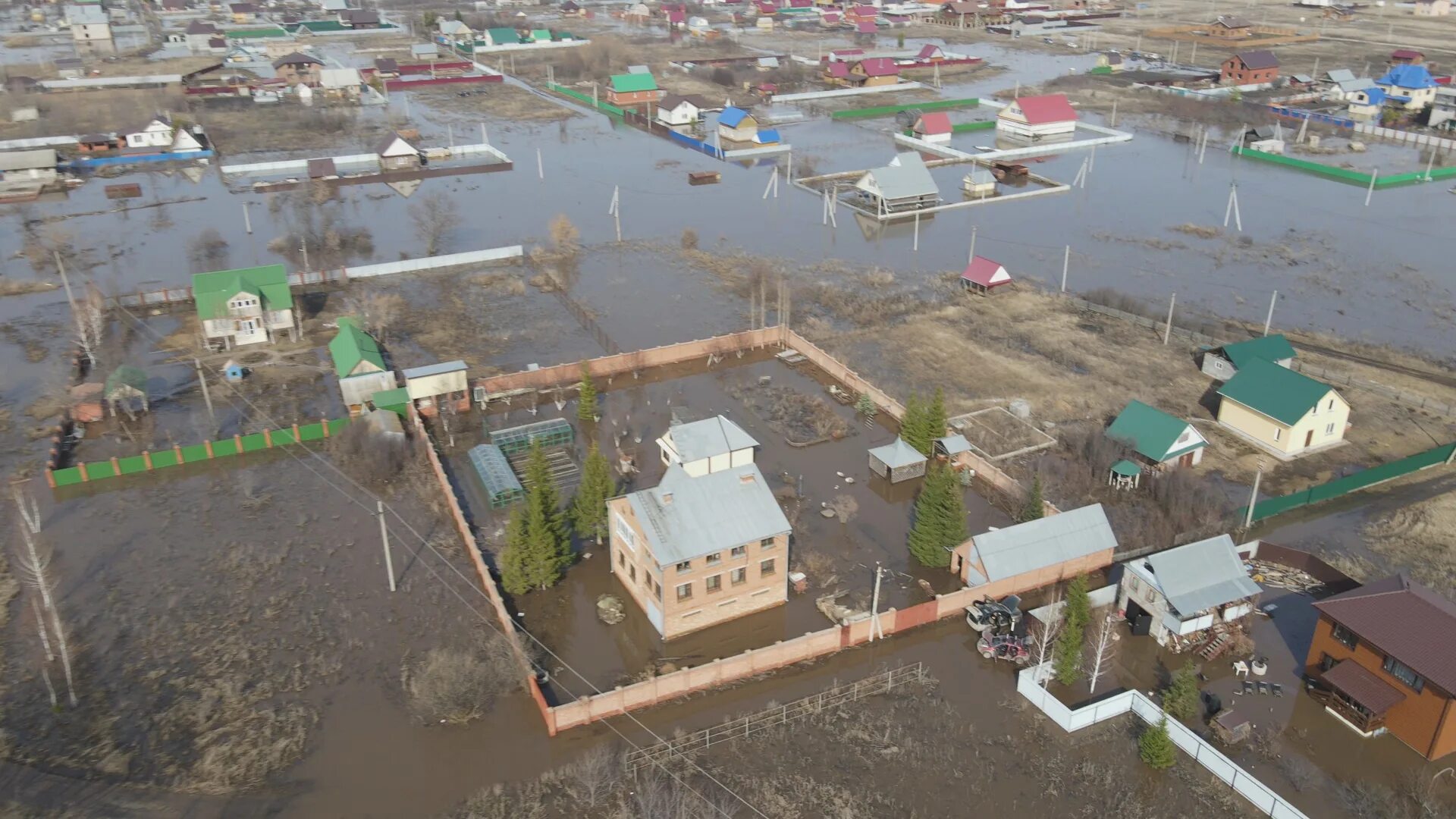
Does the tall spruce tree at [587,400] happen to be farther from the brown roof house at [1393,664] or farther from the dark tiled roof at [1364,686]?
the dark tiled roof at [1364,686]

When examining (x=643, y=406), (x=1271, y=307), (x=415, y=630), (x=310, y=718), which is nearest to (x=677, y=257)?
(x=643, y=406)

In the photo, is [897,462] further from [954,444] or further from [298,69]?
[298,69]

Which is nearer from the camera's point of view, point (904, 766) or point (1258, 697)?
point (904, 766)

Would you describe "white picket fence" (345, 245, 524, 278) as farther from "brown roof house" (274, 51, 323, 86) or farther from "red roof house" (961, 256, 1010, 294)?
"brown roof house" (274, 51, 323, 86)

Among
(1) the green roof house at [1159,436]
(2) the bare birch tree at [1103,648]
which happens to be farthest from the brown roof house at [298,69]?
(2) the bare birch tree at [1103,648]

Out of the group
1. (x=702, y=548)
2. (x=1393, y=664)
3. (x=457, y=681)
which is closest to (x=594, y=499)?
(x=702, y=548)

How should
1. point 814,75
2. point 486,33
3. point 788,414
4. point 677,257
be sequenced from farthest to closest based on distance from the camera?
point 486,33, point 814,75, point 677,257, point 788,414

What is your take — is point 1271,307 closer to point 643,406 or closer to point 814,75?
point 643,406

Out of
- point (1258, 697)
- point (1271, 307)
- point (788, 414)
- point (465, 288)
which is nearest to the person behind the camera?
point (1258, 697)
